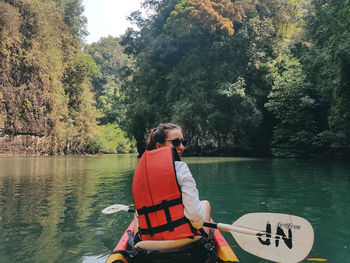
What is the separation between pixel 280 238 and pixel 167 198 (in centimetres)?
116

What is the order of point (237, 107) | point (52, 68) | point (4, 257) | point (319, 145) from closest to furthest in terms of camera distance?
point (4, 257), point (319, 145), point (237, 107), point (52, 68)

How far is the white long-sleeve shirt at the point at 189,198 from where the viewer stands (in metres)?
1.83

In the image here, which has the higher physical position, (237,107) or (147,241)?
(237,107)

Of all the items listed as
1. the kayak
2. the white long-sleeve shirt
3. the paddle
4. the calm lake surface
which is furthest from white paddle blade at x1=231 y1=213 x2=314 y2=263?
the white long-sleeve shirt

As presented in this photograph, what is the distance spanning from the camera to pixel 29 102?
88.8ft

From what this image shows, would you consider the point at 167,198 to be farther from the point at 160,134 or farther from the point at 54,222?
the point at 54,222

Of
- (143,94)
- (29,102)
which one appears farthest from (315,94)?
(29,102)

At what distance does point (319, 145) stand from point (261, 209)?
43.2ft

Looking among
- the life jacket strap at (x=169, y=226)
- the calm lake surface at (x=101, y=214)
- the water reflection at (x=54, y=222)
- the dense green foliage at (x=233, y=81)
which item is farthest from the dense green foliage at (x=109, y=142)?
the life jacket strap at (x=169, y=226)

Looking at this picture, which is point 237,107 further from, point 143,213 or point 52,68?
point 52,68

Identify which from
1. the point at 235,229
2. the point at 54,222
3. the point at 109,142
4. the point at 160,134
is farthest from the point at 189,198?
the point at 109,142

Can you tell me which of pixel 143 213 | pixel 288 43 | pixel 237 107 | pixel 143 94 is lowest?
pixel 143 213

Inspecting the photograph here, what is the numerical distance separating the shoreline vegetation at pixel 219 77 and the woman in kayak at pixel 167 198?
9.76 meters

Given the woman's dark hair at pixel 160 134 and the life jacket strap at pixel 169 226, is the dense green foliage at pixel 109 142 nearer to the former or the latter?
the woman's dark hair at pixel 160 134
